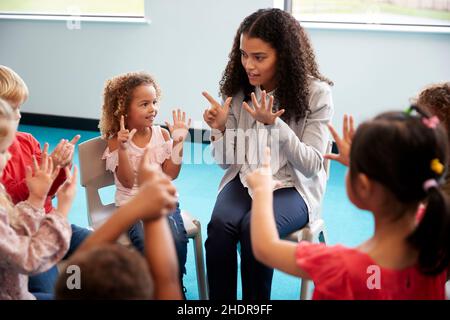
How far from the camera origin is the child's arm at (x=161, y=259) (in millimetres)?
1049

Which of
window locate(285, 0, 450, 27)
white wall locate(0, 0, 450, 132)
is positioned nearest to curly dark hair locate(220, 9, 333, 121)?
white wall locate(0, 0, 450, 132)

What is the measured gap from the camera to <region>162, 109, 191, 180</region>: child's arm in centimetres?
195

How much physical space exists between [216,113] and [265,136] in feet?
0.63

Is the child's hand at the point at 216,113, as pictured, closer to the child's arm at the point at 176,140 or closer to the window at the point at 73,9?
the child's arm at the point at 176,140

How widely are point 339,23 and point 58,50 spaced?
2.35m

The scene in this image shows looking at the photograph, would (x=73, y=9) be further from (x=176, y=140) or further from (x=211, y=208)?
(x=176, y=140)

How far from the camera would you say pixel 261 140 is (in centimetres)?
192

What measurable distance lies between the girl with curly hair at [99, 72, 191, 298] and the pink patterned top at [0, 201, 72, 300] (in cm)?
67

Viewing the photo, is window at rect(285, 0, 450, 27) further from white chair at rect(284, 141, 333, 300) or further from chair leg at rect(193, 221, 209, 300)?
chair leg at rect(193, 221, 209, 300)

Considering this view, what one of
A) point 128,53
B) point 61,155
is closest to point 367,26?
point 128,53

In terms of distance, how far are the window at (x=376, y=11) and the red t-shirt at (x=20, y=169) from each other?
2482 mm

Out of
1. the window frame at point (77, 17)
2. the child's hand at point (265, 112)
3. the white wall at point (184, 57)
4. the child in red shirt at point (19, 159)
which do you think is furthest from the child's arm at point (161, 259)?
the window frame at point (77, 17)

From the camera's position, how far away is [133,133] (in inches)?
75.6

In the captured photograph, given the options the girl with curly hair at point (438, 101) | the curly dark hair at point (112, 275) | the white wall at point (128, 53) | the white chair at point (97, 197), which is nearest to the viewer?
the curly dark hair at point (112, 275)
